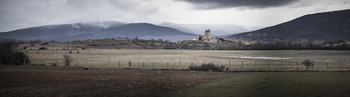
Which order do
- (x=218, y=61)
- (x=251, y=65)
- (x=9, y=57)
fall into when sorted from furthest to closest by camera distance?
(x=218, y=61) → (x=251, y=65) → (x=9, y=57)

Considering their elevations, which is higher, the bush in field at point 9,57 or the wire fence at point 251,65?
the bush in field at point 9,57

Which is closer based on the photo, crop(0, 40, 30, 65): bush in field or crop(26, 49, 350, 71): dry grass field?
crop(26, 49, 350, 71): dry grass field

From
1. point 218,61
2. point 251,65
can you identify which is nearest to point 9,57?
point 218,61

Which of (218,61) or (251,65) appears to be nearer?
(251,65)

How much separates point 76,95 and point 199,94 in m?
9.01

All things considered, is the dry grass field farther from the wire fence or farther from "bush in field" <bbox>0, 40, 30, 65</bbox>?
"bush in field" <bbox>0, 40, 30, 65</bbox>

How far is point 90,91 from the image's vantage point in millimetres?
20562

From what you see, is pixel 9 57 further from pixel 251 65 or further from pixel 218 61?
pixel 251 65

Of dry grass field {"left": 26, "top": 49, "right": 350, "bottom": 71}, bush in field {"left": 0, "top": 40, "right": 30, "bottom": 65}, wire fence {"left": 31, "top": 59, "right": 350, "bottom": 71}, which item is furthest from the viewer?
bush in field {"left": 0, "top": 40, "right": 30, "bottom": 65}

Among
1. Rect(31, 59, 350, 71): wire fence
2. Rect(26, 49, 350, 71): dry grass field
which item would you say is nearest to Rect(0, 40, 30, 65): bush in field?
Rect(31, 59, 350, 71): wire fence

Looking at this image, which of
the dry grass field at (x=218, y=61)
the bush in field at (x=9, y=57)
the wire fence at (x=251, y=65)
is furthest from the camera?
the bush in field at (x=9, y=57)

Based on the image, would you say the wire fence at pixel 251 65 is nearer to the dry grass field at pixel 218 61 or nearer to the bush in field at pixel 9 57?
the dry grass field at pixel 218 61

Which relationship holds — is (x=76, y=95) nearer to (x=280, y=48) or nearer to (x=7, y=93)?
(x=7, y=93)

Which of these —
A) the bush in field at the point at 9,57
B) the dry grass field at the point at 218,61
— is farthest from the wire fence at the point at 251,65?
the bush in field at the point at 9,57
